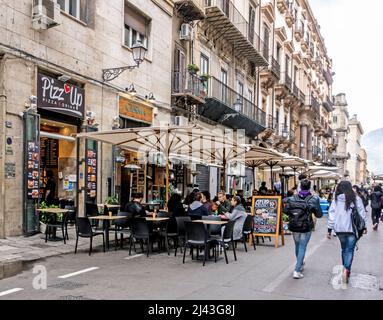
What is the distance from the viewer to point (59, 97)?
1225cm

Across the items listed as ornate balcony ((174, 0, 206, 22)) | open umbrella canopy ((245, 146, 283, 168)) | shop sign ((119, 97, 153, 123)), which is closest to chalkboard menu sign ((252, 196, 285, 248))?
open umbrella canopy ((245, 146, 283, 168))

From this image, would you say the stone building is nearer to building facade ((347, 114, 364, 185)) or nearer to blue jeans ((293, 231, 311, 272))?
building facade ((347, 114, 364, 185))

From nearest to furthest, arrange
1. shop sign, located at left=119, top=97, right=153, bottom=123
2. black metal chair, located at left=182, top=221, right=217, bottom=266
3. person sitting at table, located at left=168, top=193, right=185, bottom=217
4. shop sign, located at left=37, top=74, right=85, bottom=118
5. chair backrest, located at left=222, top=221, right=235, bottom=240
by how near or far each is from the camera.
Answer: black metal chair, located at left=182, top=221, right=217, bottom=266
chair backrest, located at left=222, top=221, right=235, bottom=240
person sitting at table, located at left=168, top=193, right=185, bottom=217
shop sign, located at left=37, top=74, right=85, bottom=118
shop sign, located at left=119, top=97, right=153, bottom=123

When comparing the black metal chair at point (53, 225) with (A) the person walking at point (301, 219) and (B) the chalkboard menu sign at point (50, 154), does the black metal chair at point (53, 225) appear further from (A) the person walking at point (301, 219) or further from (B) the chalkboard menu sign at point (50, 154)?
(A) the person walking at point (301, 219)

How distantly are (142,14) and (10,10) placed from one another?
6703 mm

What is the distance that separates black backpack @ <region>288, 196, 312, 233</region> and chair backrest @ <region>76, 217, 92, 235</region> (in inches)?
179

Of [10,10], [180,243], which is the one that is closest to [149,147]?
[180,243]

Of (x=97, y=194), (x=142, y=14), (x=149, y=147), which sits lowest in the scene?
(x=97, y=194)

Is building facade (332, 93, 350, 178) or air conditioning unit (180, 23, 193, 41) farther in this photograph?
building facade (332, 93, 350, 178)

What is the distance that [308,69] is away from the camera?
46000 millimetres

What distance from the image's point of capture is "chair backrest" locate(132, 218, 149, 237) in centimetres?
958

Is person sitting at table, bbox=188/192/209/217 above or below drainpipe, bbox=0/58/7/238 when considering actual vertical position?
below
